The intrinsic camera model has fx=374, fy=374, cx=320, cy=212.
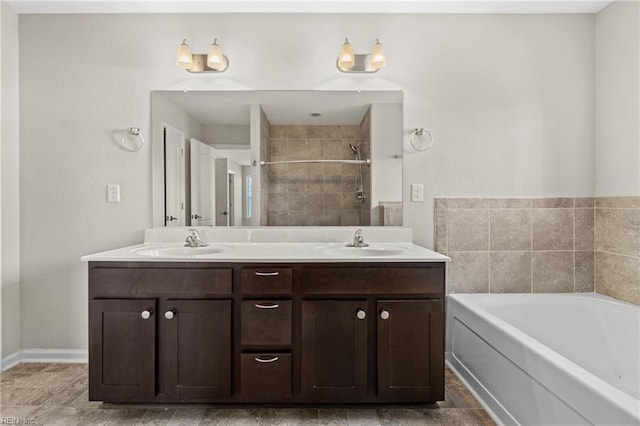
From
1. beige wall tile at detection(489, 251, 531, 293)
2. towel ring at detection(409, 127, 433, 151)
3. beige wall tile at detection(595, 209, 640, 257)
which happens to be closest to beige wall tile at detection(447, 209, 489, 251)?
beige wall tile at detection(489, 251, 531, 293)

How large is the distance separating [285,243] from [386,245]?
0.64 m

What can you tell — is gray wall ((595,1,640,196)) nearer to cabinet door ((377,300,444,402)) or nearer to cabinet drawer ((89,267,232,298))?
cabinet door ((377,300,444,402))

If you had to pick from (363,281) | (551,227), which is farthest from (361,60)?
(551,227)

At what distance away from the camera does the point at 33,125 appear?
7.83ft

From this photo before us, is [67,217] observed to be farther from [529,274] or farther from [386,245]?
[529,274]

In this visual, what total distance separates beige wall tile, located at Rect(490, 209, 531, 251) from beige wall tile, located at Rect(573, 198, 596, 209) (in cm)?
32

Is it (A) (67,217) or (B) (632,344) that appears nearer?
(B) (632,344)

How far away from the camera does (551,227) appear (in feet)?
7.91

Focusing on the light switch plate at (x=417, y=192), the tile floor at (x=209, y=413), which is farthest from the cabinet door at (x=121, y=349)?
the light switch plate at (x=417, y=192)

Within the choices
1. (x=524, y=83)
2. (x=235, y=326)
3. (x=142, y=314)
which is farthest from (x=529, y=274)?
(x=142, y=314)

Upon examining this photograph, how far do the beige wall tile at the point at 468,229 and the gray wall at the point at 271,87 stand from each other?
0.41ft

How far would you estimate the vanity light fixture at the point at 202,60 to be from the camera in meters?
2.28

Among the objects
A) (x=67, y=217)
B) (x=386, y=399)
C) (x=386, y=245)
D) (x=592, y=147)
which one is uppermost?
(x=592, y=147)
